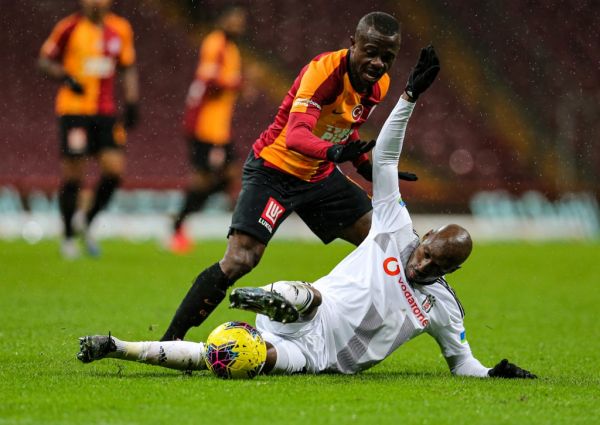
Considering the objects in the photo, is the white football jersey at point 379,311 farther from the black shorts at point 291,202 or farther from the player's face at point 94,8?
the player's face at point 94,8

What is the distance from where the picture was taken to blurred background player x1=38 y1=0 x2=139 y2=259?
12.6 meters

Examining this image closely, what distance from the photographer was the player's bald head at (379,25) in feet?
19.8

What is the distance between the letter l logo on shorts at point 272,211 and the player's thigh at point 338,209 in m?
0.29

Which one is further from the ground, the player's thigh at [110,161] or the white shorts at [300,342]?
the player's thigh at [110,161]

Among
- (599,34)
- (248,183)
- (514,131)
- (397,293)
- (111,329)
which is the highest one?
(599,34)

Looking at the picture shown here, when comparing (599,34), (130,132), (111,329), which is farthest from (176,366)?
(599,34)

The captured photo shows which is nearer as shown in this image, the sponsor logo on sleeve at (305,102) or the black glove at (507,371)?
the black glove at (507,371)

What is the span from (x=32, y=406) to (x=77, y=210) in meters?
8.32

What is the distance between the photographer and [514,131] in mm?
21719

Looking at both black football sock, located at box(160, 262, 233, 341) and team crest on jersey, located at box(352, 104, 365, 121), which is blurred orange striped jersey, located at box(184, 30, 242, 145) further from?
black football sock, located at box(160, 262, 233, 341)

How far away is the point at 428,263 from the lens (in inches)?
210

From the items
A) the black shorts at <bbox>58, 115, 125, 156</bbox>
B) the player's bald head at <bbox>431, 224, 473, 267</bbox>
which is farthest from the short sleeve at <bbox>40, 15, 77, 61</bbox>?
the player's bald head at <bbox>431, 224, 473, 267</bbox>

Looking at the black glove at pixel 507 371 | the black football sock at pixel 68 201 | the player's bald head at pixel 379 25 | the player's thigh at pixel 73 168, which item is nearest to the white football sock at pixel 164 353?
the black glove at pixel 507 371

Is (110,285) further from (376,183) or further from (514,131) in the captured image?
(514,131)
